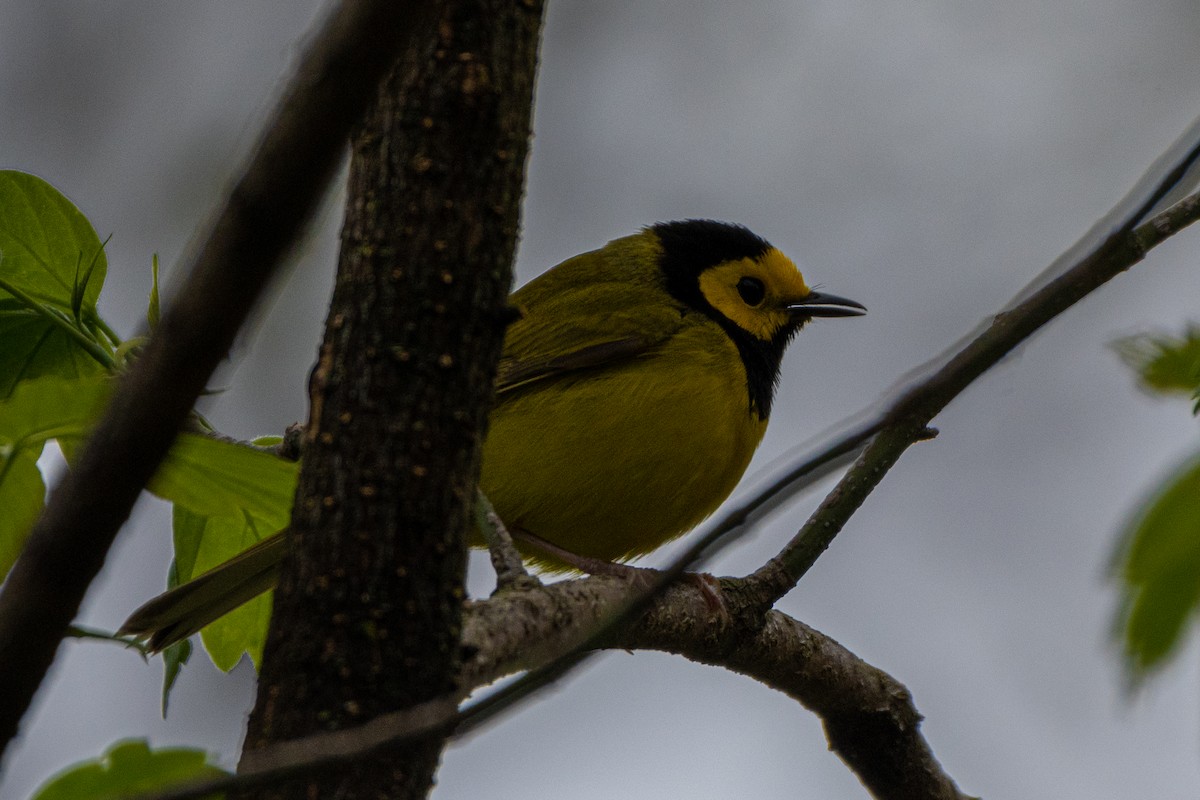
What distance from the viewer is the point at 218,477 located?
165 cm

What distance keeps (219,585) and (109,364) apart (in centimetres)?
77

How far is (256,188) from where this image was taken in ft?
3.50

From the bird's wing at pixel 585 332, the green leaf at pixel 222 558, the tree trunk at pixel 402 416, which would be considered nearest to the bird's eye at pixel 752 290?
the bird's wing at pixel 585 332

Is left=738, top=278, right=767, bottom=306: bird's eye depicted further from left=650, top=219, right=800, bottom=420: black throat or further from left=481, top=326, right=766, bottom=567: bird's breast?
left=481, top=326, right=766, bottom=567: bird's breast

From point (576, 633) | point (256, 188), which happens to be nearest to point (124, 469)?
point (256, 188)

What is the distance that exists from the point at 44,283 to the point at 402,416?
1435 mm

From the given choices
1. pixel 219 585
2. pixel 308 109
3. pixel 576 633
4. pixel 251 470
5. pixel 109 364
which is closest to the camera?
pixel 308 109

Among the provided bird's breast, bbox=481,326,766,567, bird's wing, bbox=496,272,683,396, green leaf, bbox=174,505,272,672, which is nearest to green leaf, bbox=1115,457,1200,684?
green leaf, bbox=174,505,272,672

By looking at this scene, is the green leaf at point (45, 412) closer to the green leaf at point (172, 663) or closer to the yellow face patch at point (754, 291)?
the green leaf at point (172, 663)

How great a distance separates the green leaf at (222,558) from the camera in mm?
2879

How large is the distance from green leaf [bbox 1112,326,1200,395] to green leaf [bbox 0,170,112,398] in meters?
2.18

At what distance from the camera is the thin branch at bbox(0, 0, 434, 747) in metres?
1.06

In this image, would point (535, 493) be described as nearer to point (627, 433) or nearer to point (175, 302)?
point (627, 433)

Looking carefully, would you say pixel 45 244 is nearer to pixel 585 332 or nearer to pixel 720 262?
pixel 585 332
